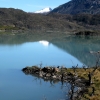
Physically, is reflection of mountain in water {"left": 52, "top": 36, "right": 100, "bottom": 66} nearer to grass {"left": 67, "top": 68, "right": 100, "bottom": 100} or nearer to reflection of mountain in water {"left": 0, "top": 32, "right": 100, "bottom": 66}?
reflection of mountain in water {"left": 0, "top": 32, "right": 100, "bottom": 66}

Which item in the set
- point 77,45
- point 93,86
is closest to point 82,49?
point 77,45

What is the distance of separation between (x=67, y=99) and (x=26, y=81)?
950 centimetres

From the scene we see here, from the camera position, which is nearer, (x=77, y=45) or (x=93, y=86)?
(x=93, y=86)

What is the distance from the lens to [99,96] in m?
24.4

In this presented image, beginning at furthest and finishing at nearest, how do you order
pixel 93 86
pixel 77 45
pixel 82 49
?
pixel 77 45
pixel 82 49
pixel 93 86

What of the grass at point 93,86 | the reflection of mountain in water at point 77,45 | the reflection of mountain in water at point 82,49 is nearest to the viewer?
the grass at point 93,86

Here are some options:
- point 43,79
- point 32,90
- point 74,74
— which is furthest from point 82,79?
point 32,90

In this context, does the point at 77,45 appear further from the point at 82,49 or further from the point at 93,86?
the point at 93,86

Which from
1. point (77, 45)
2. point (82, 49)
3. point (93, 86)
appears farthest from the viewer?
point (77, 45)

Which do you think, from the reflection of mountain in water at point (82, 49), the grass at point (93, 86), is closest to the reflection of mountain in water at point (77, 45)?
the reflection of mountain in water at point (82, 49)

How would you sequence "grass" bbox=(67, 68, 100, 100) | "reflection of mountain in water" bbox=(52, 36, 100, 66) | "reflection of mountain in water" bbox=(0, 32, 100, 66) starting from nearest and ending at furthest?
"grass" bbox=(67, 68, 100, 100) → "reflection of mountain in water" bbox=(52, 36, 100, 66) → "reflection of mountain in water" bbox=(0, 32, 100, 66)

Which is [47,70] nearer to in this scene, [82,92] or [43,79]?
[43,79]

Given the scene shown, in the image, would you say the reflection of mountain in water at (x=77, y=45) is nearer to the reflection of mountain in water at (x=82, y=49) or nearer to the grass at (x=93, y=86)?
the reflection of mountain in water at (x=82, y=49)

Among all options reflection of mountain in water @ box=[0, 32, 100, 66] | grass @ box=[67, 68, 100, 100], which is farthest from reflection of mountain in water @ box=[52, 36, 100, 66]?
grass @ box=[67, 68, 100, 100]
